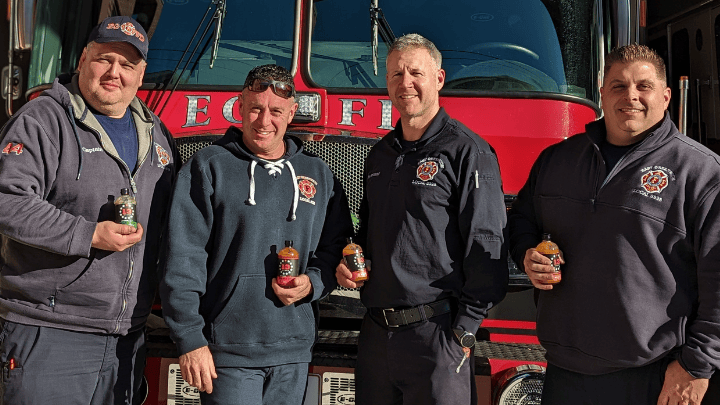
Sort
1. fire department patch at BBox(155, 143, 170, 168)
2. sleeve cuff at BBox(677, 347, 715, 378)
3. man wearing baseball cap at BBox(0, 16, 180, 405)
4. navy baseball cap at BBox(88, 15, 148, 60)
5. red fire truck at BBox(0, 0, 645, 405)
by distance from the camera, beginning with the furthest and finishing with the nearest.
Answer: red fire truck at BBox(0, 0, 645, 405) < fire department patch at BBox(155, 143, 170, 168) < navy baseball cap at BBox(88, 15, 148, 60) < man wearing baseball cap at BBox(0, 16, 180, 405) < sleeve cuff at BBox(677, 347, 715, 378)

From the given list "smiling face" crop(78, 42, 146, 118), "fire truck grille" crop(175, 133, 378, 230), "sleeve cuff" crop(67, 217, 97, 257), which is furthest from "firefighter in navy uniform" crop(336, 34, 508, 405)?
"smiling face" crop(78, 42, 146, 118)

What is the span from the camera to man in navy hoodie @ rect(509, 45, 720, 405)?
7.89ft

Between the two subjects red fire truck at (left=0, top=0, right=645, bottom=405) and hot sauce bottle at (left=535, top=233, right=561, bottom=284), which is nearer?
hot sauce bottle at (left=535, top=233, right=561, bottom=284)

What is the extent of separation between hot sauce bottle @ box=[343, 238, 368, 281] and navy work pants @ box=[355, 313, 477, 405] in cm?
20

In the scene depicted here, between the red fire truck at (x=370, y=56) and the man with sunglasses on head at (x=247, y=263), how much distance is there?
82cm

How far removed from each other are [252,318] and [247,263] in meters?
0.20

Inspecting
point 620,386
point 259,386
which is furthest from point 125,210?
point 620,386

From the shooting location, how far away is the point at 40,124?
2.66 metres

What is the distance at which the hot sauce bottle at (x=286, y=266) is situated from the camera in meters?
2.62

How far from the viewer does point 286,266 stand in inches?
103

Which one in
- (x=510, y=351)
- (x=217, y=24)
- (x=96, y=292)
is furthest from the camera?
(x=217, y=24)

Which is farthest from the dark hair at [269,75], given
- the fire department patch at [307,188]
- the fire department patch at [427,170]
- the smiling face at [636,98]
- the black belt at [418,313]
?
the smiling face at [636,98]

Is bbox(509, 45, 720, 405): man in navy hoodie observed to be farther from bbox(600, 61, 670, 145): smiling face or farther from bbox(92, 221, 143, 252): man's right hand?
bbox(92, 221, 143, 252): man's right hand

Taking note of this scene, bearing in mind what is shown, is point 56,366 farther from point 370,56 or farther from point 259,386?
point 370,56
